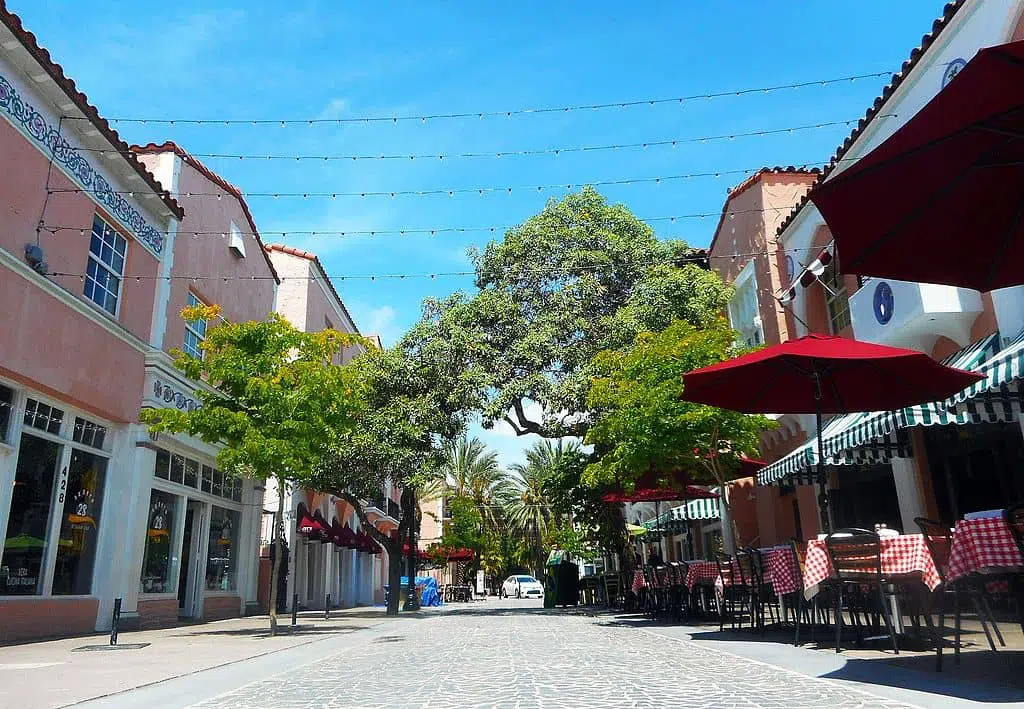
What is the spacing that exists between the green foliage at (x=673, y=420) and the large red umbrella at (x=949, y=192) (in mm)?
5626

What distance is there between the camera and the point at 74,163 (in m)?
11.7

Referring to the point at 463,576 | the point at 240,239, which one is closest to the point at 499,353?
the point at 240,239

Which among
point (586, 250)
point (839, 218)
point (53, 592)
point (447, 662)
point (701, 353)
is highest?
point (586, 250)

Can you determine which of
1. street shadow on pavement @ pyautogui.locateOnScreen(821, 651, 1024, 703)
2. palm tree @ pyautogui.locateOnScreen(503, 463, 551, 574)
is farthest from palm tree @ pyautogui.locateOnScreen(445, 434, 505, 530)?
street shadow on pavement @ pyautogui.locateOnScreen(821, 651, 1024, 703)

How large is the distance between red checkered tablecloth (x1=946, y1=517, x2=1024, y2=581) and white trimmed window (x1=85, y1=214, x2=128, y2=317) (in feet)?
39.7

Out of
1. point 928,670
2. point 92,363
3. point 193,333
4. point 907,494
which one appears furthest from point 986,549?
point 193,333

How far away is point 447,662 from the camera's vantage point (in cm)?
736

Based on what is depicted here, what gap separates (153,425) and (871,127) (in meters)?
12.5

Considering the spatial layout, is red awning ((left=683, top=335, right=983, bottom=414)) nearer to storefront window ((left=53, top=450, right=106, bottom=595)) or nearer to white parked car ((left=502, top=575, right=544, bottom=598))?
storefront window ((left=53, top=450, right=106, bottom=595))

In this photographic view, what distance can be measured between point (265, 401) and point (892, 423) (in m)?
8.71

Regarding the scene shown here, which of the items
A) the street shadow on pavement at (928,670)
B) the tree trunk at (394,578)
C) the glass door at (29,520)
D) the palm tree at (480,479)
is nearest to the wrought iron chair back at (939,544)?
the street shadow on pavement at (928,670)

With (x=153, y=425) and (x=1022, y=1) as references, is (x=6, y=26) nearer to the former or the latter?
(x=153, y=425)

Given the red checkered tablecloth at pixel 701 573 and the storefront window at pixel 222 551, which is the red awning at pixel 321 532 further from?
the red checkered tablecloth at pixel 701 573

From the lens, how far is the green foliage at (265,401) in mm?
11438
